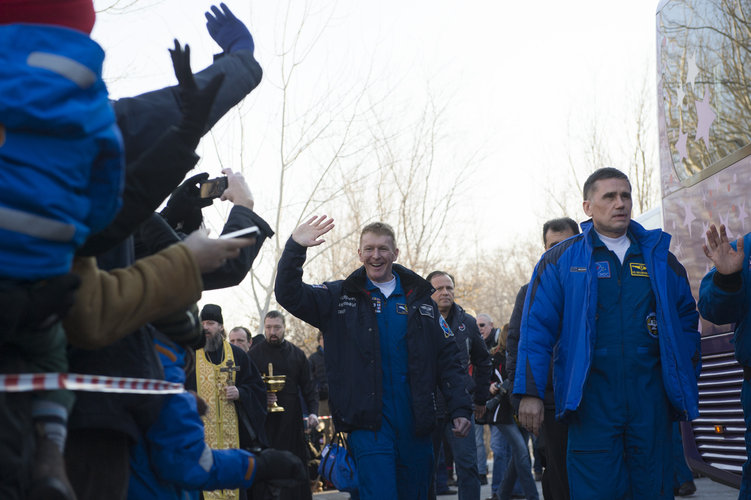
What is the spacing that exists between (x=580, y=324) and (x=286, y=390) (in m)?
7.04

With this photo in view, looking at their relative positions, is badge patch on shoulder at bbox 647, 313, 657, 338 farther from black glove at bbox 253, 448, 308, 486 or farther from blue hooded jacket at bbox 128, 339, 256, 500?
blue hooded jacket at bbox 128, 339, 256, 500

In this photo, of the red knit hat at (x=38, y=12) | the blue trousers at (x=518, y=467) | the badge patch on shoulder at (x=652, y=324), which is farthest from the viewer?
the blue trousers at (x=518, y=467)

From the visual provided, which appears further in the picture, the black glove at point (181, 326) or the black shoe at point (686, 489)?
the black shoe at point (686, 489)

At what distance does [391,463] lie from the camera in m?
5.92

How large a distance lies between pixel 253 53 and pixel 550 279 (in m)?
2.92

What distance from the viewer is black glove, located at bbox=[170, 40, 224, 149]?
8.23 ft

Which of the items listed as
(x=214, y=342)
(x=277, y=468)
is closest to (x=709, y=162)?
(x=214, y=342)

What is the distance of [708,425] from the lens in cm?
736

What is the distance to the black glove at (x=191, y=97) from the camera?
8.23 feet

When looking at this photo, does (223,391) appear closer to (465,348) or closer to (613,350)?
(465,348)

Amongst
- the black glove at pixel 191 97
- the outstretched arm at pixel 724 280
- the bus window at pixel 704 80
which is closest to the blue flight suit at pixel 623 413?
the outstretched arm at pixel 724 280

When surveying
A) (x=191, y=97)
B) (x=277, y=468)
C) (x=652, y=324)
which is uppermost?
(x=191, y=97)

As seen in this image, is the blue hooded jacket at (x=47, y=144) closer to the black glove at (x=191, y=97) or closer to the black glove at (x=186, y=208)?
the black glove at (x=191, y=97)

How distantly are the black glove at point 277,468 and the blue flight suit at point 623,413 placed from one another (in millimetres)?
2663
